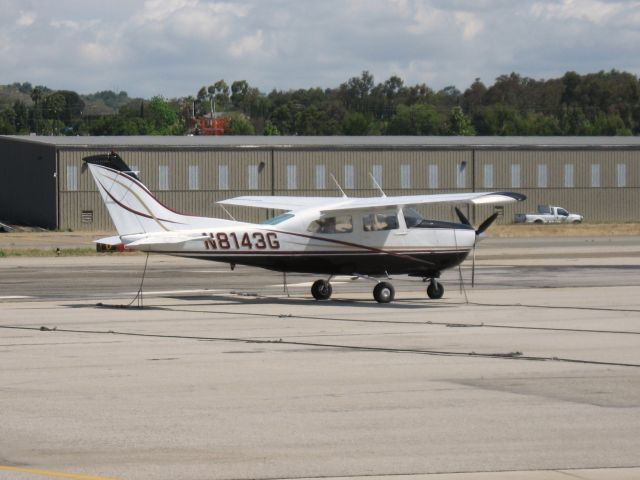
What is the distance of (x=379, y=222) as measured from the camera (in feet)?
83.9

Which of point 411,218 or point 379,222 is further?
point 411,218

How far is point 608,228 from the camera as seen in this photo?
66.8 meters

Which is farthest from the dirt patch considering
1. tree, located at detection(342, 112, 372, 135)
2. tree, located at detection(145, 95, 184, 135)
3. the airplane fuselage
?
tree, located at detection(145, 95, 184, 135)

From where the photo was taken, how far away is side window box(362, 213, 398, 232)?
25.4 metres

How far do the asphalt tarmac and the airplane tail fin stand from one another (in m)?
1.76

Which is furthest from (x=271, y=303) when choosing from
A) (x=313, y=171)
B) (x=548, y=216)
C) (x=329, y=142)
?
(x=548, y=216)

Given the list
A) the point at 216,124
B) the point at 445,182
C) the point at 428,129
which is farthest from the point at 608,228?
the point at 428,129

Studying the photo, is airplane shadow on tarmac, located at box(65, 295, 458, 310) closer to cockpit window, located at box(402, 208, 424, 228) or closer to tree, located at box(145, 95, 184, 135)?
cockpit window, located at box(402, 208, 424, 228)

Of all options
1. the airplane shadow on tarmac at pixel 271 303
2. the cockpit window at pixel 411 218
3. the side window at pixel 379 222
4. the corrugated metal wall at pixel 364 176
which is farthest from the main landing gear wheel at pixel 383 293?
the corrugated metal wall at pixel 364 176

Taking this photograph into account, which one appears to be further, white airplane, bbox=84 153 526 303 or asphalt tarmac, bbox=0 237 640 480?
white airplane, bbox=84 153 526 303

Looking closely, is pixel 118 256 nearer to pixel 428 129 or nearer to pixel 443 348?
pixel 443 348

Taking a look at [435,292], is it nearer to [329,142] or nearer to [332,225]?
[332,225]

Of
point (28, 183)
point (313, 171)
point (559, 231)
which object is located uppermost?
point (313, 171)

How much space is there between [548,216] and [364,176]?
12569mm
